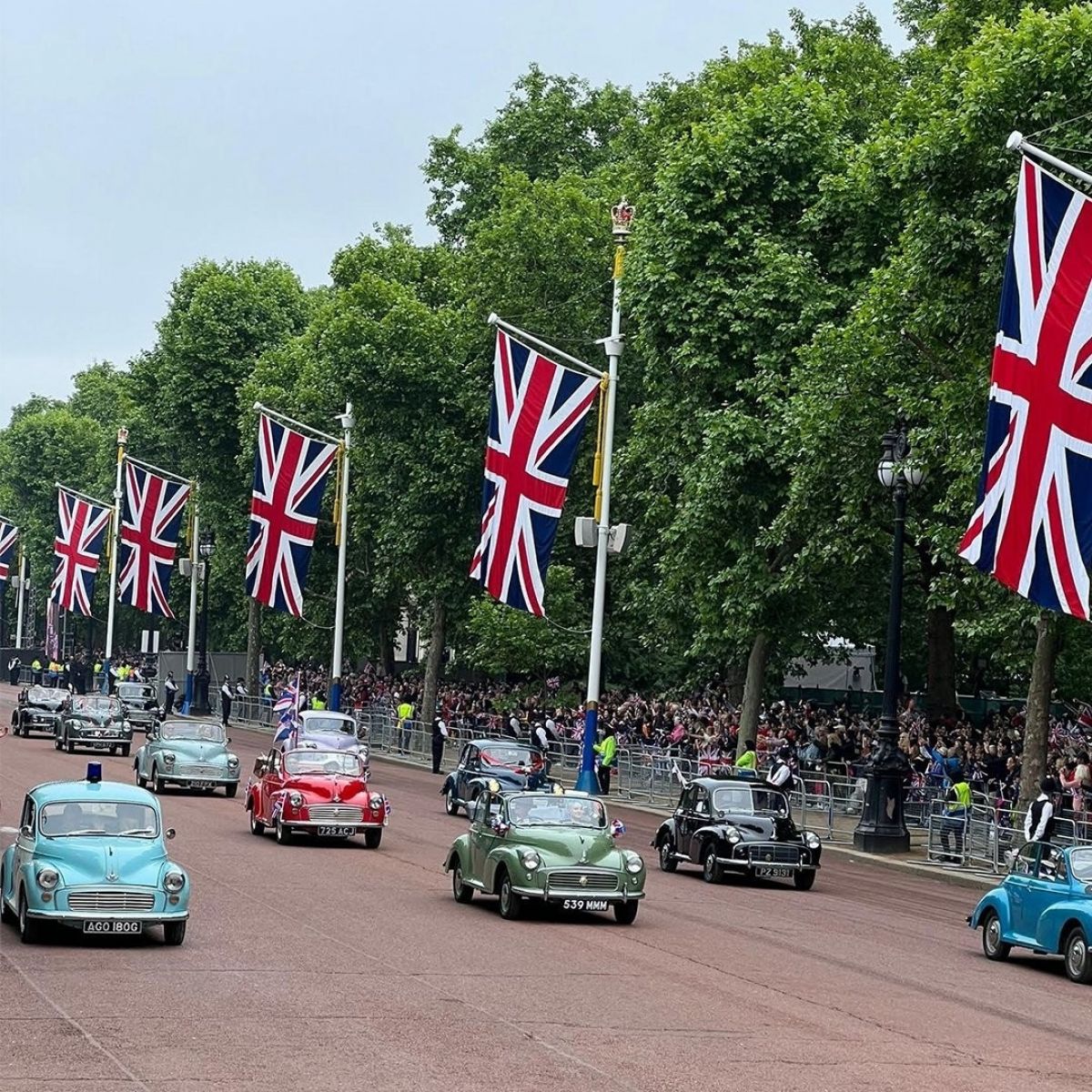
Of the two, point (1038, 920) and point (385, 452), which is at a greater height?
point (385, 452)

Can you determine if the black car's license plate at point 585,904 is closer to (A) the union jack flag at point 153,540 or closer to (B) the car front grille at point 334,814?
(B) the car front grille at point 334,814

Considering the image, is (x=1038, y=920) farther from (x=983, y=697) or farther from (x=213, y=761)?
(x=983, y=697)

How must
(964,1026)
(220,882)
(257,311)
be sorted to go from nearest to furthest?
(964,1026) → (220,882) → (257,311)

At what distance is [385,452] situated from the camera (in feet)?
219

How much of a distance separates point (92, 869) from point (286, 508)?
34219 mm

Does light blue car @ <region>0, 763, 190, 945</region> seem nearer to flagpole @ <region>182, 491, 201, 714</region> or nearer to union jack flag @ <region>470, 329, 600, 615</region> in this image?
union jack flag @ <region>470, 329, 600, 615</region>

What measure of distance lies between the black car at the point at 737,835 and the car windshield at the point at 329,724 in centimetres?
1555

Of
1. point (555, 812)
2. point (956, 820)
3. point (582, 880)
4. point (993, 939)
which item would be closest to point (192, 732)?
point (956, 820)

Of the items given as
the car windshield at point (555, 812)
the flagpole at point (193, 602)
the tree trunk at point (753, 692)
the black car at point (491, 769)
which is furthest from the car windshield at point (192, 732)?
the flagpole at point (193, 602)

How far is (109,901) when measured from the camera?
19.6m

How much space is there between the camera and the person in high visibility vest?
3459 centimetres

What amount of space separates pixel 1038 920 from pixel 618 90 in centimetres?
6155

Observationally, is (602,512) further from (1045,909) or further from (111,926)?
(111,926)

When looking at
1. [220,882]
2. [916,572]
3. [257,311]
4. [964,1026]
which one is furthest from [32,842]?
[257,311]
